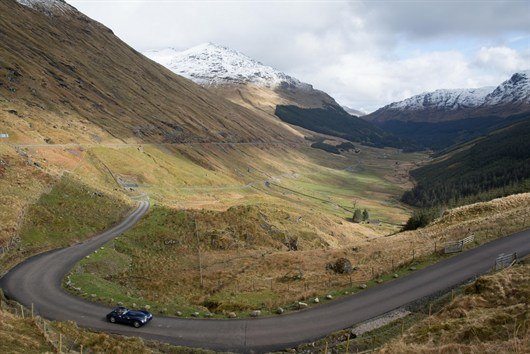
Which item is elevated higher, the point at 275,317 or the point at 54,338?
the point at 275,317

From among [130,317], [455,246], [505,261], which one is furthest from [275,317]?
[455,246]

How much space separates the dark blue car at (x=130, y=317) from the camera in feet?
110

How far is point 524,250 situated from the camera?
4228cm

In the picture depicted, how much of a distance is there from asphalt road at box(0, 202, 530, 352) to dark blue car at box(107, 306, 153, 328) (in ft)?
1.72

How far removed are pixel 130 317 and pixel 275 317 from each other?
12.6 metres

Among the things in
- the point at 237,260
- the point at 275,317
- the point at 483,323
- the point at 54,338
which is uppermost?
the point at 483,323

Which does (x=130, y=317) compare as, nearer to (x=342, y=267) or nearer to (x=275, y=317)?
(x=275, y=317)

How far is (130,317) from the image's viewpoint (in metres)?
Result: 33.8

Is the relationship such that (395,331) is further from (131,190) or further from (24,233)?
(131,190)

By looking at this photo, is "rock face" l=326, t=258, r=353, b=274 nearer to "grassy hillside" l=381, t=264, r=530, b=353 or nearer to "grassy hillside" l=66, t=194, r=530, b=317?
"grassy hillside" l=66, t=194, r=530, b=317

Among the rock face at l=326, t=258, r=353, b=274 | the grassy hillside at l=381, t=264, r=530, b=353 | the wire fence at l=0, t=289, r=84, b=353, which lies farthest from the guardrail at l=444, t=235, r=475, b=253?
the wire fence at l=0, t=289, r=84, b=353

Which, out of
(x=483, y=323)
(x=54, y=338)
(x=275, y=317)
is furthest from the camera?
(x=275, y=317)

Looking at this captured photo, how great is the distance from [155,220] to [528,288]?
6273 centimetres

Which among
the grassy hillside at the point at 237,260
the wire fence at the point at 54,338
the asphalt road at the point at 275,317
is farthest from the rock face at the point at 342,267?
the wire fence at the point at 54,338
